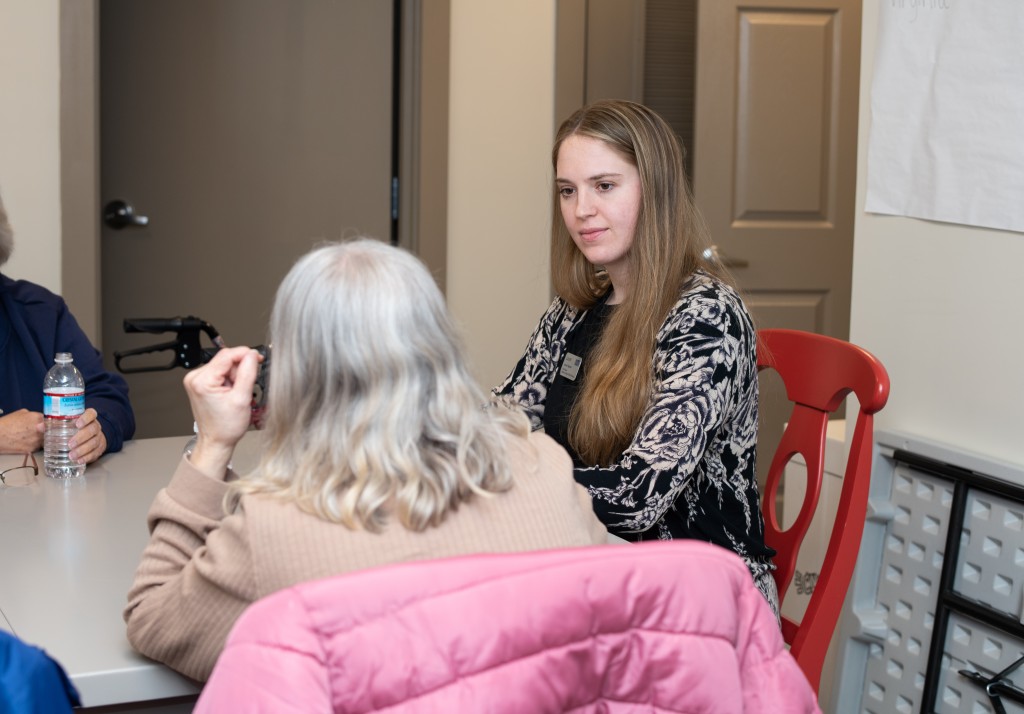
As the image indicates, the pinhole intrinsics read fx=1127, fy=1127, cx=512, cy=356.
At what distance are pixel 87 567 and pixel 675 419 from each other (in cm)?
79

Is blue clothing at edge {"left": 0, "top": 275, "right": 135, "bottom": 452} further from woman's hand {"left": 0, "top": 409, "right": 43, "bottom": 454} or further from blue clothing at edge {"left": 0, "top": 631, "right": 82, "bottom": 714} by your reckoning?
blue clothing at edge {"left": 0, "top": 631, "right": 82, "bottom": 714}

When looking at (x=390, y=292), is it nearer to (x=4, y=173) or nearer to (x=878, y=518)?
(x=878, y=518)

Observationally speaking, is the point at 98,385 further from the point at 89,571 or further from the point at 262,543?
the point at 262,543

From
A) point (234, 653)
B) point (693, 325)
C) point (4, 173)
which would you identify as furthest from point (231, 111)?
point (234, 653)

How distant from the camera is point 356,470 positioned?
1001 millimetres

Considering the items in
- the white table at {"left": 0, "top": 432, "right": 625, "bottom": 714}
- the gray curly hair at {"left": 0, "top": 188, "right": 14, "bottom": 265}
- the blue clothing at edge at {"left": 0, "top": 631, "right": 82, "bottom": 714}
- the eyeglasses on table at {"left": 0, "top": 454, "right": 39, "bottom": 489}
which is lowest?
the white table at {"left": 0, "top": 432, "right": 625, "bottom": 714}

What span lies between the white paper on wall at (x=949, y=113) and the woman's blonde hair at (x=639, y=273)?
0.43 m

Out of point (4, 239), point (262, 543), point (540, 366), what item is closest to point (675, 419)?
point (540, 366)

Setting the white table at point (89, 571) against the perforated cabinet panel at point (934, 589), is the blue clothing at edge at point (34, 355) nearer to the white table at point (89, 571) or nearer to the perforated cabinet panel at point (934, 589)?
the white table at point (89, 571)

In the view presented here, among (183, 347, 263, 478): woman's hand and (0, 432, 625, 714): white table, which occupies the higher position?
(183, 347, 263, 478): woman's hand

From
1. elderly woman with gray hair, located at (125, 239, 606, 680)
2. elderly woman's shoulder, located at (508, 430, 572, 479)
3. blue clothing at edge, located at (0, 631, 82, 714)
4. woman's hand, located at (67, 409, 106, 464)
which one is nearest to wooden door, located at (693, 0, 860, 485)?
woman's hand, located at (67, 409, 106, 464)

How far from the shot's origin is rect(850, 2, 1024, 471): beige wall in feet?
5.97

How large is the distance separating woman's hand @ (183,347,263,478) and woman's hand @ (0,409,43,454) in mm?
888

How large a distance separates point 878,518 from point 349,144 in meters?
2.33
